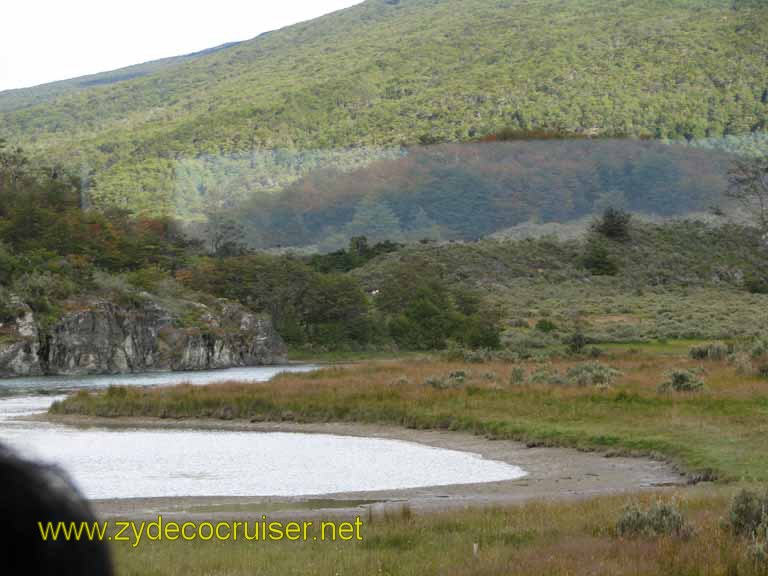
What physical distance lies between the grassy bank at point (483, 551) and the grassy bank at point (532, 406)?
6.42 m

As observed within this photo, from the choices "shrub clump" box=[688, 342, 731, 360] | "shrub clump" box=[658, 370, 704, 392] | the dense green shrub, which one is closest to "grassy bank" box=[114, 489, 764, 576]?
"shrub clump" box=[658, 370, 704, 392]

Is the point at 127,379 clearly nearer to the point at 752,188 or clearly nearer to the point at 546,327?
the point at 546,327

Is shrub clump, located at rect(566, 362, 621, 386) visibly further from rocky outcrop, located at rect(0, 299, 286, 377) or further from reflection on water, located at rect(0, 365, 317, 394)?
rocky outcrop, located at rect(0, 299, 286, 377)

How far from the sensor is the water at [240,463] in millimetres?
20891

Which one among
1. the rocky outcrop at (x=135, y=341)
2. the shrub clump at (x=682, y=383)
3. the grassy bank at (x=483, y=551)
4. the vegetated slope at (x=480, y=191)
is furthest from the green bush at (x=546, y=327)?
the vegetated slope at (x=480, y=191)

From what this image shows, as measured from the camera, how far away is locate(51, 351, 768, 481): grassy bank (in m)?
23.2

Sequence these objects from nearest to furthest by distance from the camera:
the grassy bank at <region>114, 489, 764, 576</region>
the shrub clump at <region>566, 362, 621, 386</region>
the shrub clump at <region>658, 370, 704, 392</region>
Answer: the grassy bank at <region>114, 489, 764, 576</region>, the shrub clump at <region>658, 370, 704, 392</region>, the shrub clump at <region>566, 362, 621, 386</region>

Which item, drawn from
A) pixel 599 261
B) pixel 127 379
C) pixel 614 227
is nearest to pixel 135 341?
pixel 127 379

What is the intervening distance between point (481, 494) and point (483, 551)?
7.42m

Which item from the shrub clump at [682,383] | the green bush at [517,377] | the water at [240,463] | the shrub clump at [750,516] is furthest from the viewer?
the green bush at [517,377]

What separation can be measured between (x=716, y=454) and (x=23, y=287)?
5624 cm

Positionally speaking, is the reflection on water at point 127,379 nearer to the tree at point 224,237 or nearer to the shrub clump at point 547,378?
the shrub clump at point 547,378

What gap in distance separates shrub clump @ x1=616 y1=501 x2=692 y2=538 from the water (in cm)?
844

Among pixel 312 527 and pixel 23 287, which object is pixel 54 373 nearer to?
pixel 23 287
